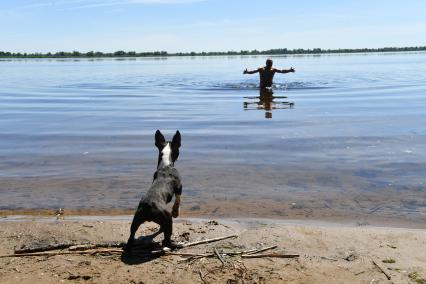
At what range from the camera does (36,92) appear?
1110 inches

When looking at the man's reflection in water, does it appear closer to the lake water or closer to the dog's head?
the lake water

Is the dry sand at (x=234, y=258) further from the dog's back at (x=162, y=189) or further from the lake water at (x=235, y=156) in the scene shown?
the lake water at (x=235, y=156)

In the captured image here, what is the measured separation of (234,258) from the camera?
5.49 metres

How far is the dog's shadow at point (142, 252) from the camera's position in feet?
18.2

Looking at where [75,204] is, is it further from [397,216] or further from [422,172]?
[422,172]

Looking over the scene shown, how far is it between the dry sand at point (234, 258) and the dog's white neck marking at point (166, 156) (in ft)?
2.77

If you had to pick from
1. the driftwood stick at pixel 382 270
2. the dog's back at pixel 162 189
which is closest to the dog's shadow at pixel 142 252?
the dog's back at pixel 162 189

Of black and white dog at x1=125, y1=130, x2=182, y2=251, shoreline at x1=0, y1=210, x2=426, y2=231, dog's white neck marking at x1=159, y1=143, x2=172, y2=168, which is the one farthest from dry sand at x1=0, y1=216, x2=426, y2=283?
dog's white neck marking at x1=159, y1=143, x2=172, y2=168

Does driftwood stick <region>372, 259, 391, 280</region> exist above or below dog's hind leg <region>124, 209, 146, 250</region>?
below

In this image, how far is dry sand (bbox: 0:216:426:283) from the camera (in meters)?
5.08

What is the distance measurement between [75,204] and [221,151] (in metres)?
4.40

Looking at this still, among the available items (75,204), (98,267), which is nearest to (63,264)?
(98,267)

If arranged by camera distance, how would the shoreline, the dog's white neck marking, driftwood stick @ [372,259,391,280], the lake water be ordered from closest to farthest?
driftwood stick @ [372,259,391,280]
the dog's white neck marking
the shoreline
the lake water

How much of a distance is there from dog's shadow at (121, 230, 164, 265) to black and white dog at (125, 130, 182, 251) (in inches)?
3.4
